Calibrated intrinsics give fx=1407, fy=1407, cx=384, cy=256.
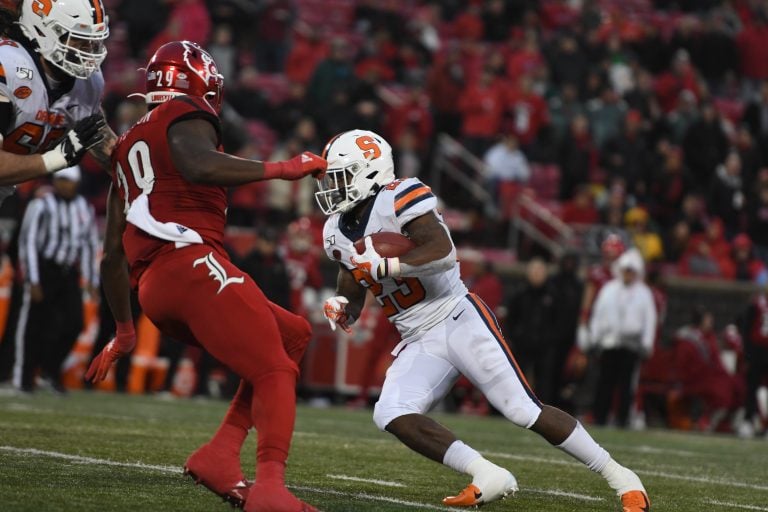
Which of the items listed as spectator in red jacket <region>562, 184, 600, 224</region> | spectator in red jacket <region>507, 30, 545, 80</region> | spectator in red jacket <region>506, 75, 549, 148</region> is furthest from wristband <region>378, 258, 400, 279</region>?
spectator in red jacket <region>507, 30, 545, 80</region>

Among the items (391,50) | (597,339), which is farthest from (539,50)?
(597,339)

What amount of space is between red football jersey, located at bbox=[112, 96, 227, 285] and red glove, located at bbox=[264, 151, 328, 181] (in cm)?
24

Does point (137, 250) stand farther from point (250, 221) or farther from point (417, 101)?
point (417, 101)

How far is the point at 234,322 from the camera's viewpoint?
4379 millimetres

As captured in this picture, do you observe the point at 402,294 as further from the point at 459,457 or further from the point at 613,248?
the point at 613,248

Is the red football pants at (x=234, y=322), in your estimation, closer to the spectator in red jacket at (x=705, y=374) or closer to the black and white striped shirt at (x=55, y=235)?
the black and white striped shirt at (x=55, y=235)

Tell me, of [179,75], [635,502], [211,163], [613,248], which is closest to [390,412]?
[635,502]

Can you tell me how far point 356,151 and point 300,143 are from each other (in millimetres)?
8065

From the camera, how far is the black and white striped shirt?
1046cm

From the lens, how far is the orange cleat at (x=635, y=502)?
16.3 ft

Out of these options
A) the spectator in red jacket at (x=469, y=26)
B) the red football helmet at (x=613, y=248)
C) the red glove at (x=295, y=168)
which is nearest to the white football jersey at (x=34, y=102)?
the red glove at (x=295, y=168)

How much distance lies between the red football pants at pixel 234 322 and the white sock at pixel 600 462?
1.19m

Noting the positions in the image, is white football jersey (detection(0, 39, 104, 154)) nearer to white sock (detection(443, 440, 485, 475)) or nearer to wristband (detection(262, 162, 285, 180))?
wristband (detection(262, 162, 285, 180))

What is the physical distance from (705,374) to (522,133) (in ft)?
13.2
